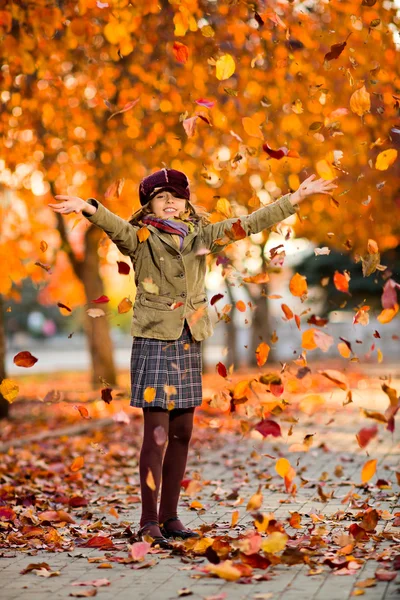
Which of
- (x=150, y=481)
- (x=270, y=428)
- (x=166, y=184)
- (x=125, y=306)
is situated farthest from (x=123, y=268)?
(x=270, y=428)

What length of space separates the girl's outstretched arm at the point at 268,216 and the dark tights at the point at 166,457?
91cm

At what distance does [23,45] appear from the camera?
27.1 ft

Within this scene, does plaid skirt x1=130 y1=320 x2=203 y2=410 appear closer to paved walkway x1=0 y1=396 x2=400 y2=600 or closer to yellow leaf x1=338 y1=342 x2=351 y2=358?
Answer: paved walkway x1=0 y1=396 x2=400 y2=600

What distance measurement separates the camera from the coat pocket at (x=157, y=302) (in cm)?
503

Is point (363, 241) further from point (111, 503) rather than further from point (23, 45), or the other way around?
point (111, 503)

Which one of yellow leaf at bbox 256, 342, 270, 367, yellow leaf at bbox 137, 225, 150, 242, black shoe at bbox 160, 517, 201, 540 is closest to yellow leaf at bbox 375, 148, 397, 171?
yellow leaf at bbox 256, 342, 270, 367

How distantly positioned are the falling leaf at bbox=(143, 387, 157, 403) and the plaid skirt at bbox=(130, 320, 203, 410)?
2cm

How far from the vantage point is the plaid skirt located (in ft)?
16.4

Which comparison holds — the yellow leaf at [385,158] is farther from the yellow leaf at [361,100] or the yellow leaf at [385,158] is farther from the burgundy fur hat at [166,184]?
the burgundy fur hat at [166,184]

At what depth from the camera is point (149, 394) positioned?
16.2ft

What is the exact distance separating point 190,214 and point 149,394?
1053 millimetres

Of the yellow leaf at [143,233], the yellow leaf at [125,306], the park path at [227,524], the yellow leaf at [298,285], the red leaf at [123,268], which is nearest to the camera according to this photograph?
the park path at [227,524]

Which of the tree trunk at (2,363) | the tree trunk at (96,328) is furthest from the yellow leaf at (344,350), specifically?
the tree trunk at (96,328)

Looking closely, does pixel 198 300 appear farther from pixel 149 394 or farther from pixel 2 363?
pixel 2 363
